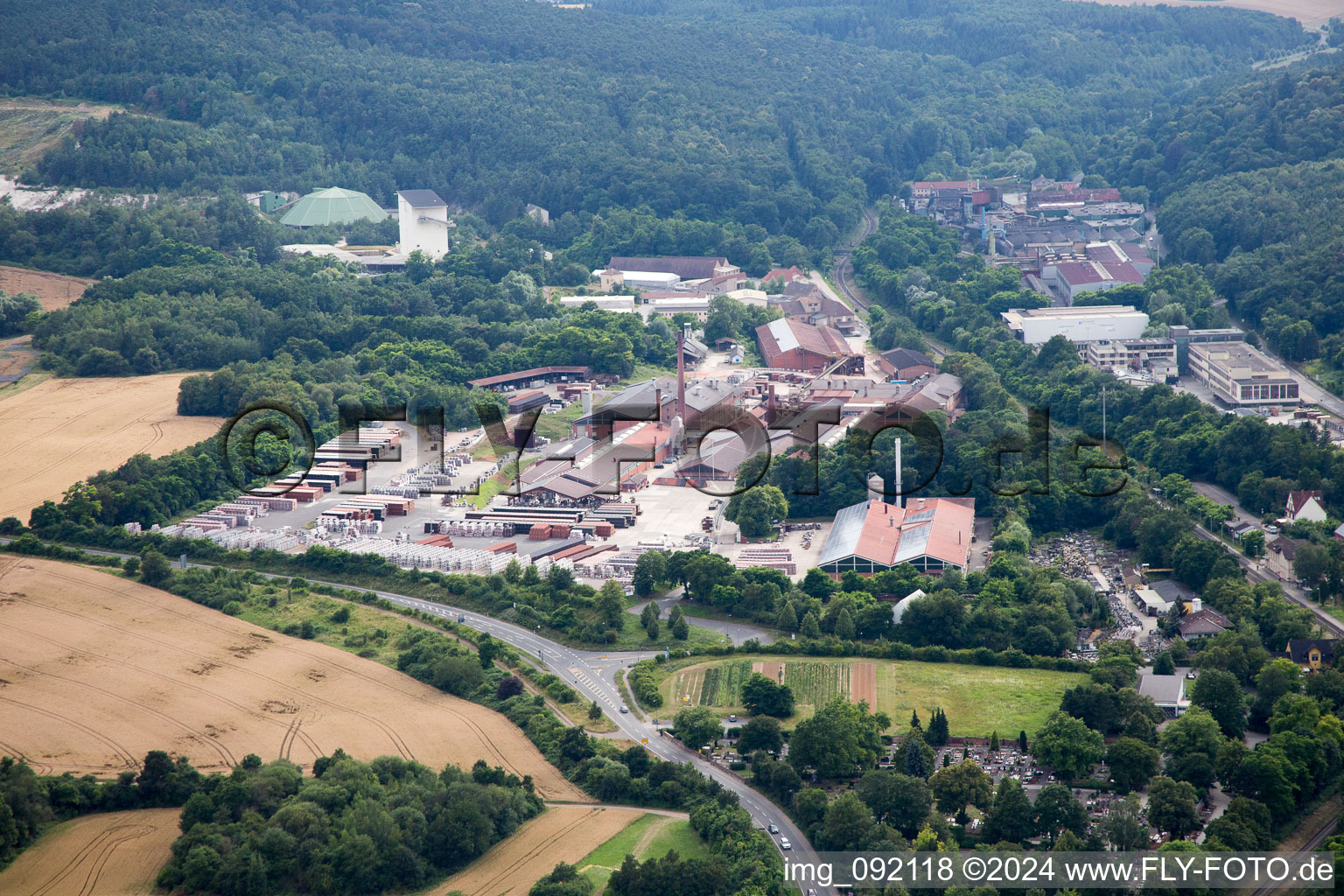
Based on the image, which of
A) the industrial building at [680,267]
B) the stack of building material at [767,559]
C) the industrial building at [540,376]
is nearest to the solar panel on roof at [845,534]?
the stack of building material at [767,559]

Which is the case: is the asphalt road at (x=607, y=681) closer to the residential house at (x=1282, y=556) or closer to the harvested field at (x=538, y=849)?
the harvested field at (x=538, y=849)

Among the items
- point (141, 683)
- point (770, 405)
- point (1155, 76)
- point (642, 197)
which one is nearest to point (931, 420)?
point (770, 405)

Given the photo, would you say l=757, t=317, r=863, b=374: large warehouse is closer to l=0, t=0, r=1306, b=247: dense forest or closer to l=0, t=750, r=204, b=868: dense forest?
l=0, t=0, r=1306, b=247: dense forest

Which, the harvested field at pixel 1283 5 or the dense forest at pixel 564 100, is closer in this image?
the dense forest at pixel 564 100

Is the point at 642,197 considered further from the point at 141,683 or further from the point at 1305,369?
the point at 141,683

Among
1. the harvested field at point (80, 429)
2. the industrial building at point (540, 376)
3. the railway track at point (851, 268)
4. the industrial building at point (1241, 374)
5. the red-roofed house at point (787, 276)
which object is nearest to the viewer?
the harvested field at point (80, 429)

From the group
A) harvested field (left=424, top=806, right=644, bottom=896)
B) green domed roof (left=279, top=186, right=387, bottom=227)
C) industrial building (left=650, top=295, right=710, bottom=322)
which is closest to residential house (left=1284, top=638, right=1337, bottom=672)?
harvested field (left=424, top=806, right=644, bottom=896)
